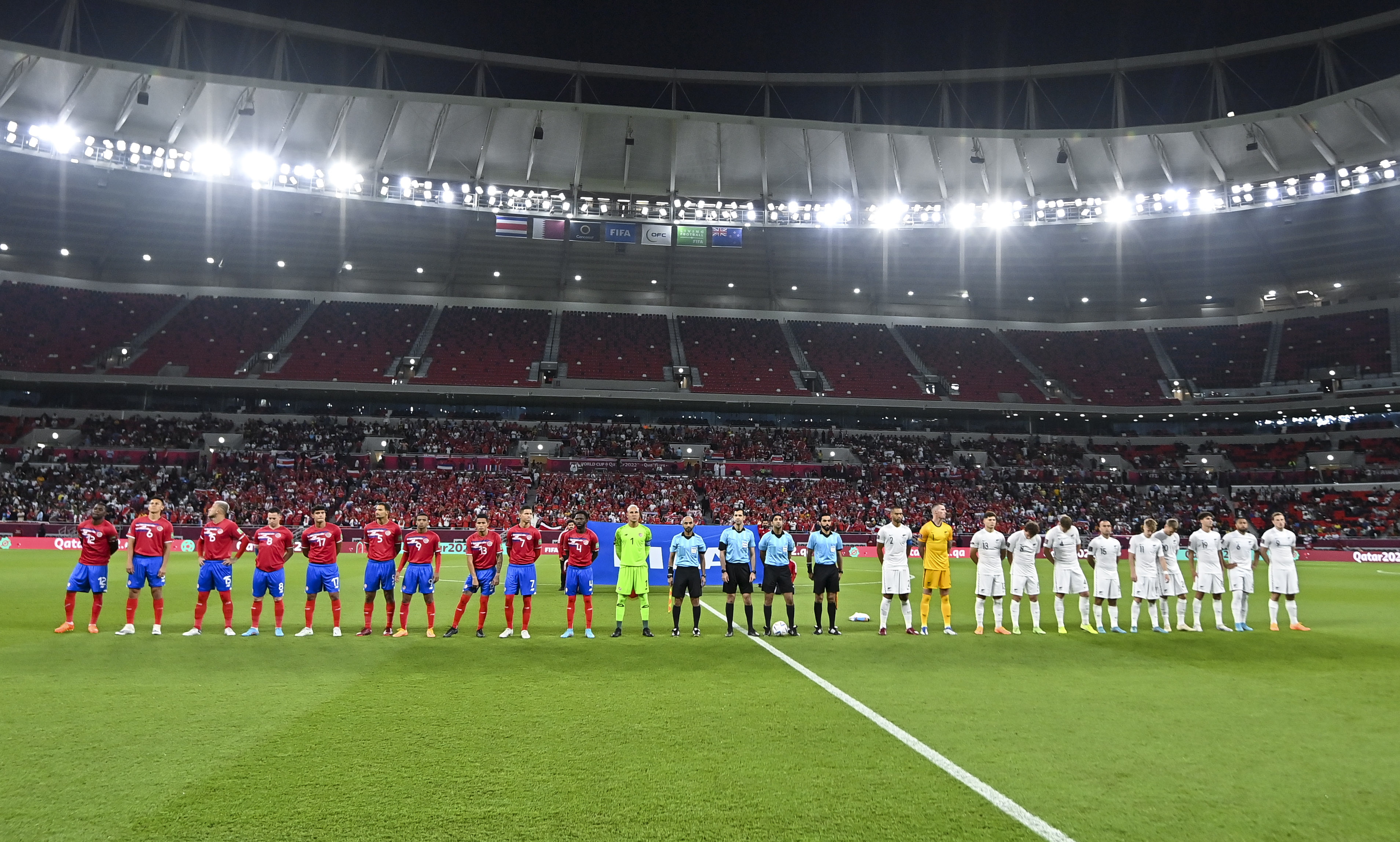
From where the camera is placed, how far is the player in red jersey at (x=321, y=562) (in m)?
11.9

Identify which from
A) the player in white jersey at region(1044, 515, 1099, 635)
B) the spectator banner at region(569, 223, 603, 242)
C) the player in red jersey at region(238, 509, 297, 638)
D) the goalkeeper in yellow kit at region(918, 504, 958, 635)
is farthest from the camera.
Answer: the spectator banner at region(569, 223, 603, 242)

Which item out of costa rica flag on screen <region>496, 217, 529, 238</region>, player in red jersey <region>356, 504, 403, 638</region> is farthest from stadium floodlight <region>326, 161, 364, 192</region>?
player in red jersey <region>356, 504, 403, 638</region>

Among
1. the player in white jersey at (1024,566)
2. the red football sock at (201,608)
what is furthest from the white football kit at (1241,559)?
the red football sock at (201,608)

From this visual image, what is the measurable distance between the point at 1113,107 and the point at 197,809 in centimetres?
4688

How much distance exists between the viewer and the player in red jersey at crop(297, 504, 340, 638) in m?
11.9

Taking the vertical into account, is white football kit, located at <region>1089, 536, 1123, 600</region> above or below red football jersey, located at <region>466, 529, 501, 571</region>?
below

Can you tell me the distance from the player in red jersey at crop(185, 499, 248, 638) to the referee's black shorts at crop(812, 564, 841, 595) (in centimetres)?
874

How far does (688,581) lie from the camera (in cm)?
1229

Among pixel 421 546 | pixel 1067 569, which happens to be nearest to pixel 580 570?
pixel 421 546

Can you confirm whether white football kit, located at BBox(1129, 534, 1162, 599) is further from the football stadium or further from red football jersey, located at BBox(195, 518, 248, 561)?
red football jersey, located at BBox(195, 518, 248, 561)

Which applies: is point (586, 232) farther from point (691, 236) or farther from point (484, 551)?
point (484, 551)

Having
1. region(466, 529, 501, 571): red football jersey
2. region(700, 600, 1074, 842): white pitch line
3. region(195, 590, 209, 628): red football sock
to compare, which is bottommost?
region(700, 600, 1074, 842): white pitch line

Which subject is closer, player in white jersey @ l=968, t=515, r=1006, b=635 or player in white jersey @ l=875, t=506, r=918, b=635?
player in white jersey @ l=875, t=506, r=918, b=635

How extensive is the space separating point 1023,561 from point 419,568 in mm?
10025
